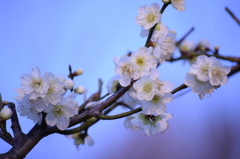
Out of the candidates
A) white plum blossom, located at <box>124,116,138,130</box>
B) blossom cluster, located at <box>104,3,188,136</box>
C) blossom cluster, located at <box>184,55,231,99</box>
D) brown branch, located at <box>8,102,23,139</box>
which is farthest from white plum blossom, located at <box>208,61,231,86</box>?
brown branch, located at <box>8,102,23,139</box>

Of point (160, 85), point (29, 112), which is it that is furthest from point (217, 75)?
point (29, 112)

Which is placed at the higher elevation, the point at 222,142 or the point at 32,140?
the point at 32,140

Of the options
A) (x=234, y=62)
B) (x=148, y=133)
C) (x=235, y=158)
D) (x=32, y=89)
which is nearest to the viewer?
(x=32, y=89)

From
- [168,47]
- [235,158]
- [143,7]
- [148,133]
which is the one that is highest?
[143,7]

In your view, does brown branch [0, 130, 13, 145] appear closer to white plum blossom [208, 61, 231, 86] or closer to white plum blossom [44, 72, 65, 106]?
white plum blossom [44, 72, 65, 106]

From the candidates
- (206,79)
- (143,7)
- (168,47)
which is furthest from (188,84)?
(143,7)

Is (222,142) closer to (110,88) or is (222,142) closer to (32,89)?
(110,88)
